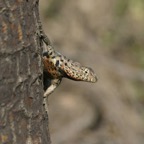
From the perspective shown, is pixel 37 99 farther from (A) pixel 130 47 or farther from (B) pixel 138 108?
(A) pixel 130 47

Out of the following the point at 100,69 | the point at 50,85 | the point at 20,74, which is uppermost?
→ the point at 100,69

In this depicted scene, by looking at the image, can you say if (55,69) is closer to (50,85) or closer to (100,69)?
(50,85)

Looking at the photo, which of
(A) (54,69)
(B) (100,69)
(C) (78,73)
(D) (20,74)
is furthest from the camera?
(B) (100,69)

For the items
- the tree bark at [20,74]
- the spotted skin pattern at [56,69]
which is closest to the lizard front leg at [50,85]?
the spotted skin pattern at [56,69]

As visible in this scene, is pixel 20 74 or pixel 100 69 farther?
pixel 100 69

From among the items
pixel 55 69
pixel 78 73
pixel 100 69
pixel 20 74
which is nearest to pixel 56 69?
pixel 55 69

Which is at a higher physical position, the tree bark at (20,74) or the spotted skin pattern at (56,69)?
the spotted skin pattern at (56,69)

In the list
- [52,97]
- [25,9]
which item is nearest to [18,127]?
[25,9]

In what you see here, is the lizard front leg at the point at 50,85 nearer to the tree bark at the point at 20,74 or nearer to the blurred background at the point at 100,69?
the tree bark at the point at 20,74
